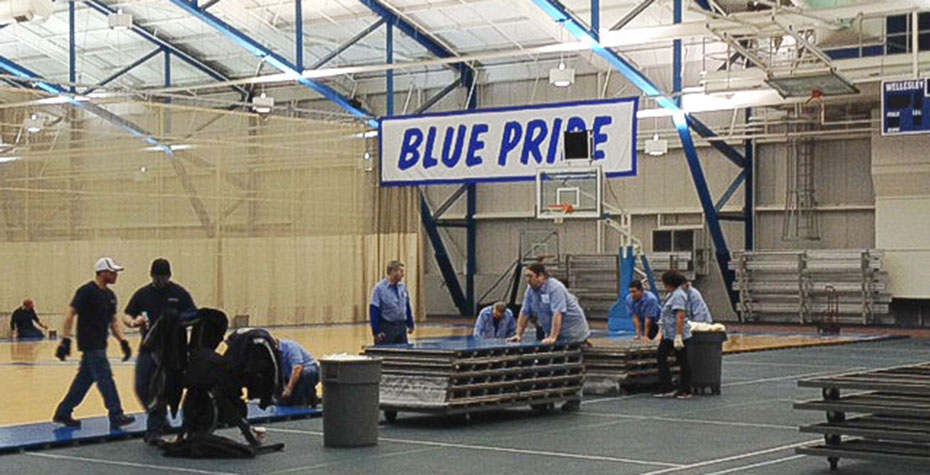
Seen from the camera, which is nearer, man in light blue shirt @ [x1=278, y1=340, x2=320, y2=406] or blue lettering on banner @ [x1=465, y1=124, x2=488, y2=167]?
man in light blue shirt @ [x1=278, y1=340, x2=320, y2=406]

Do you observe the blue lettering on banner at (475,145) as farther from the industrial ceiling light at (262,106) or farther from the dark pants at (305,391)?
the dark pants at (305,391)

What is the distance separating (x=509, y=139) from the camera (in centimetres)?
2622

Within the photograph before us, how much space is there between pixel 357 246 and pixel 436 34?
32.9 ft

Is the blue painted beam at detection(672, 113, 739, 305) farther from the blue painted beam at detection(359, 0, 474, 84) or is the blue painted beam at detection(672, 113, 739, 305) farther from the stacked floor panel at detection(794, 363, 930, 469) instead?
the stacked floor panel at detection(794, 363, 930, 469)

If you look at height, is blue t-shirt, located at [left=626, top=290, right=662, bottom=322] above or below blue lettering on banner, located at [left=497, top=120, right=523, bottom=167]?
below

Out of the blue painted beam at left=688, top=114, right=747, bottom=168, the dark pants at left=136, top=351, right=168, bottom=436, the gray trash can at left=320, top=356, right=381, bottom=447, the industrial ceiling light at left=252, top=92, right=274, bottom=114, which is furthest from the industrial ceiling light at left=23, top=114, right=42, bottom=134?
the blue painted beam at left=688, top=114, right=747, bottom=168

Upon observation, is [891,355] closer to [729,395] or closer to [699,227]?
[729,395]

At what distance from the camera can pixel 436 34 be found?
3862 cm

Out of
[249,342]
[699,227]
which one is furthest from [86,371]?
[699,227]

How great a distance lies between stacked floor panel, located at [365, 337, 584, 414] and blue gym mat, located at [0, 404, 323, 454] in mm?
1210

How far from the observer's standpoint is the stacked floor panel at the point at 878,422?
9922 millimetres

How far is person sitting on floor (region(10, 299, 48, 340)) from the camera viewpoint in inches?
1093

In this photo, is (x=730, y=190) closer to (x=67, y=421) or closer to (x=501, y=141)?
(x=501, y=141)

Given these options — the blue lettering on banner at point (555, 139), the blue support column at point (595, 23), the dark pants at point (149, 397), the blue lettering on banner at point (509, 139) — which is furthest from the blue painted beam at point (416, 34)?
the dark pants at point (149, 397)
